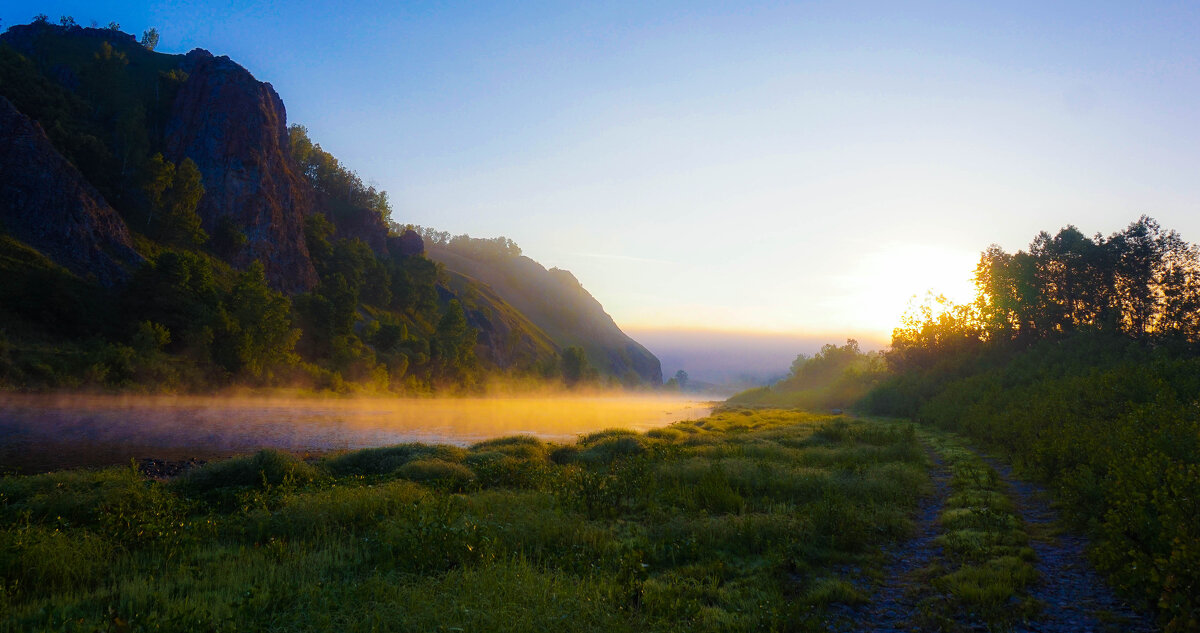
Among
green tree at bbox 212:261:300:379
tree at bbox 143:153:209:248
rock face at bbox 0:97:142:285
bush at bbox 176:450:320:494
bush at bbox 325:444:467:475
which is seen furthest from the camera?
tree at bbox 143:153:209:248

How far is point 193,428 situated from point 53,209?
38.6m

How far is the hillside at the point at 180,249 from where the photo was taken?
4775 cm

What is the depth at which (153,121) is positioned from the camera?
91.9 meters

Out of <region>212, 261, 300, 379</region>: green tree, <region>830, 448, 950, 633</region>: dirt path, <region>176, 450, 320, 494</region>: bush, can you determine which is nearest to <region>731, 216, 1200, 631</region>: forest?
<region>830, 448, 950, 633</region>: dirt path

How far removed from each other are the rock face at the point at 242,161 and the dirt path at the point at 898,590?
90.2 metres

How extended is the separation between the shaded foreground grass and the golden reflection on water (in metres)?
10.8

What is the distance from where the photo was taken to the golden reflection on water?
24938 millimetres

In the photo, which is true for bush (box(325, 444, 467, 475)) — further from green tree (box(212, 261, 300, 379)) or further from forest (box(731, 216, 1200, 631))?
green tree (box(212, 261, 300, 379))

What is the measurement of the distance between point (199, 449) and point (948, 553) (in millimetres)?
30298

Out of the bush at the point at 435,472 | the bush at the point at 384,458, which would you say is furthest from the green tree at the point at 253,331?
the bush at the point at 435,472

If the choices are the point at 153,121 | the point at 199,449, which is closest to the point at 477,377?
the point at 153,121

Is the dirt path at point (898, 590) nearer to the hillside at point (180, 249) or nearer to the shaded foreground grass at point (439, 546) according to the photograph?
the shaded foreground grass at point (439, 546)

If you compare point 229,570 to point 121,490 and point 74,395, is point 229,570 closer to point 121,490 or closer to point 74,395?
point 121,490

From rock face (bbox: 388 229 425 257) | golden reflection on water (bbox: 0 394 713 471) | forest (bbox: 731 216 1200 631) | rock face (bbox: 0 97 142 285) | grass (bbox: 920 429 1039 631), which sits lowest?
golden reflection on water (bbox: 0 394 713 471)
